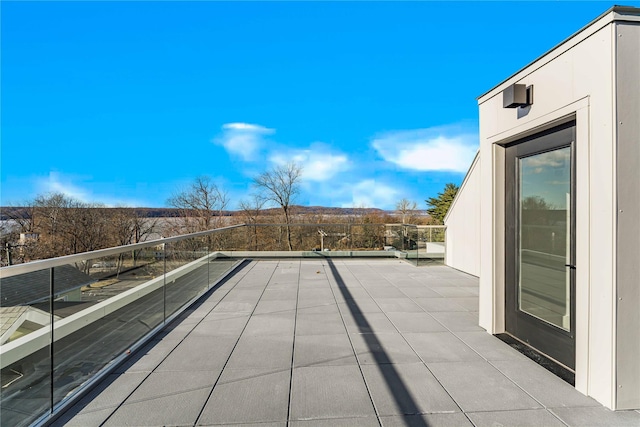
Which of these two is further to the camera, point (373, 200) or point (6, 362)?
point (373, 200)

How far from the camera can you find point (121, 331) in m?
2.77

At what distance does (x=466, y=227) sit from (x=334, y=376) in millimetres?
5284

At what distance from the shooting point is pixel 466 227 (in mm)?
6672

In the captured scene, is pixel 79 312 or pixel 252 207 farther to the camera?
pixel 252 207

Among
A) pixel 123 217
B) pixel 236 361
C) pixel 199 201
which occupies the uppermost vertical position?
pixel 199 201

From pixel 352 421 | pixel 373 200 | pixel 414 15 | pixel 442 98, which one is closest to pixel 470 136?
pixel 442 98

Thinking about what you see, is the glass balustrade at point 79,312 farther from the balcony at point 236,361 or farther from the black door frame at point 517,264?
the black door frame at point 517,264

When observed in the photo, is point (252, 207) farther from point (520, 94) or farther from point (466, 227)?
point (520, 94)

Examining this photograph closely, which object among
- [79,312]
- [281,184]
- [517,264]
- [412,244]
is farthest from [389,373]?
[281,184]

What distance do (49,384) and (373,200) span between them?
23952mm

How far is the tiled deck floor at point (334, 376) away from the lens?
1885 mm

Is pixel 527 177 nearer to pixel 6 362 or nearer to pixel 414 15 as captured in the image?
pixel 6 362

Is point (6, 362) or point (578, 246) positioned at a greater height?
point (578, 246)

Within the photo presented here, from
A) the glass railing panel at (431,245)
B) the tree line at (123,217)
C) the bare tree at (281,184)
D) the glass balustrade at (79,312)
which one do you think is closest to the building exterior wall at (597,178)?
the glass balustrade at (79,312)
